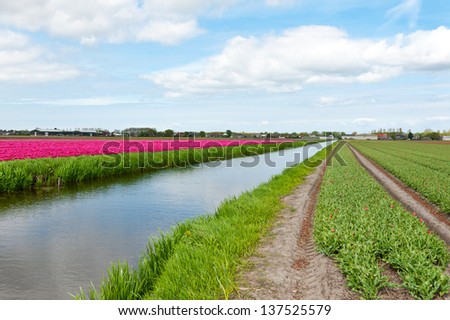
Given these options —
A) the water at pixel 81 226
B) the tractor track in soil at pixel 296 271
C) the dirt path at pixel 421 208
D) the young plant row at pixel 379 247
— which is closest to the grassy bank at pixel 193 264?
the tractor track in soil at pixel 296 271

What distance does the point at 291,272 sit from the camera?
6938mm

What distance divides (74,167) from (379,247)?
1753cm

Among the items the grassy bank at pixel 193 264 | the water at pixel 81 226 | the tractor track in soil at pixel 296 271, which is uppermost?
the grassy bank at pixel 193 264

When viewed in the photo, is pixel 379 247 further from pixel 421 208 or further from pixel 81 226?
pixel 81 226

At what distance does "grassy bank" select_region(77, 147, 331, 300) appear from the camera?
225 inches

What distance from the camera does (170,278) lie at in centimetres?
611

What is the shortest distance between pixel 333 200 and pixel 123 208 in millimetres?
7775

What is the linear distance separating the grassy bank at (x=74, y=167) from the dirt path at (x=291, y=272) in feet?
43.0

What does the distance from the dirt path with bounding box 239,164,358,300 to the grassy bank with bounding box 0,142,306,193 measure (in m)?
13.1

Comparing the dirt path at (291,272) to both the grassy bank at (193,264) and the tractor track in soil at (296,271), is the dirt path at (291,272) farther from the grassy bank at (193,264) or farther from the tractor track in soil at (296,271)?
the grassy bank at (193,264)

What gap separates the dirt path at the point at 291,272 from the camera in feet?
19.4

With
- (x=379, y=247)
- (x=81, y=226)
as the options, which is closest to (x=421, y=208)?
(x=379, y=247)

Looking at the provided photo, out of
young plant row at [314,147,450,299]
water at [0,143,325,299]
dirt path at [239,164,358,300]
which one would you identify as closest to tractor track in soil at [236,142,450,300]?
dirt path at [239,164,358,300]
